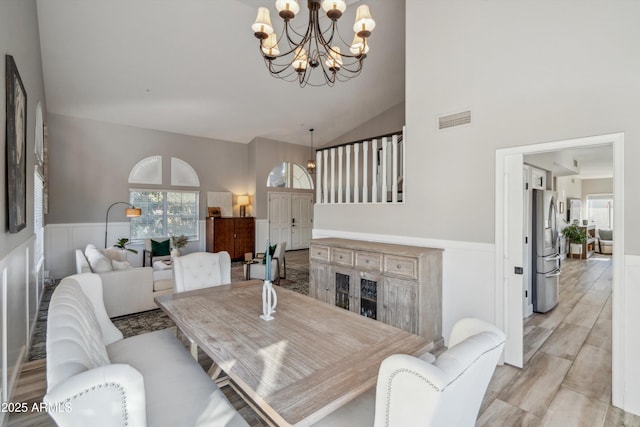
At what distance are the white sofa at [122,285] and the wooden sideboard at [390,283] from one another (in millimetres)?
2563

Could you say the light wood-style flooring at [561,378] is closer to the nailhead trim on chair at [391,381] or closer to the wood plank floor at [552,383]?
the wood plank floor at [552,383]

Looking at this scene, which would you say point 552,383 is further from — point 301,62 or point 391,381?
point 301,62

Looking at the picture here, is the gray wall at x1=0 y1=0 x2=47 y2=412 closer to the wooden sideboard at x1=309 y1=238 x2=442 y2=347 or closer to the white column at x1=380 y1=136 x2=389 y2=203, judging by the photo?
the wooden sideboard at x1=309 y1=238 x2=442 y2=347

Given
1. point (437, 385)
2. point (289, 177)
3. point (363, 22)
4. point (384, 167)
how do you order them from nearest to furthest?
1. point (437, 385)
2. point (363, 22)
3. point (384, 167)
4. point (289, 177)

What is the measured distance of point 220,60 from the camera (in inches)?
199

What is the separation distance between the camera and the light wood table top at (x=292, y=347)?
1142 mm

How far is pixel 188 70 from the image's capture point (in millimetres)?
→ 5105

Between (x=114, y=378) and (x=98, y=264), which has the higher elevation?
(x=114, y=378)

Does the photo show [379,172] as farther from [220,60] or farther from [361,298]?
[220,60]

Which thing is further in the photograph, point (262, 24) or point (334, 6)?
point (262, 24)

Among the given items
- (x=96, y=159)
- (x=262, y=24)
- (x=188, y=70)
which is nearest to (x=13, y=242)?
(x=262, y=24)

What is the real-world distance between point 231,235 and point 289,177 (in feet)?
9.07

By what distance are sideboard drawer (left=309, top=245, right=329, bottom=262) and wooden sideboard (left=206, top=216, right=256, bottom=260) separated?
15.2 ft

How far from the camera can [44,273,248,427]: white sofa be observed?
90 cm
